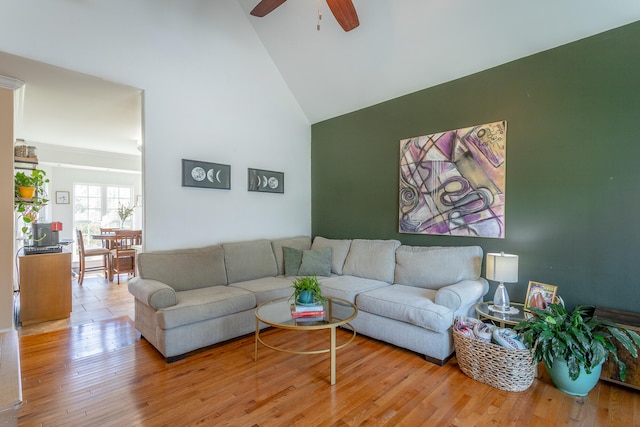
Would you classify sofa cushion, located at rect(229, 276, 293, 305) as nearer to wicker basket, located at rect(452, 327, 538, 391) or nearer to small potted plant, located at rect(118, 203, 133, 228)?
wicker basket, located at rect(452, 327, 538, 391)

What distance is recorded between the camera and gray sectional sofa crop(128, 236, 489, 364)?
2.50 metres

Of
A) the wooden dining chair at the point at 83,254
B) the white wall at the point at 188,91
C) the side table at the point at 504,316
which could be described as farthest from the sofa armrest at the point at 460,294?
the wooden dining chair at the point at 83,254

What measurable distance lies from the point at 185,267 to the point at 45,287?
1668 mm

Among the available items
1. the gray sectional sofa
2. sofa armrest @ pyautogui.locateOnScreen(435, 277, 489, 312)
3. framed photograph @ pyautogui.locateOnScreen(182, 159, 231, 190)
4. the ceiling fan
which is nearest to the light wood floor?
the gray sectional sofa

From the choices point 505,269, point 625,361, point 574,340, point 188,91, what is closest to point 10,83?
point 188,91

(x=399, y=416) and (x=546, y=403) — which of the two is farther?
(x=546, y=403)

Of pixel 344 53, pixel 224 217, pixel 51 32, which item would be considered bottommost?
pixel 224 217

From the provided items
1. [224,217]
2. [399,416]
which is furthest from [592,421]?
[224,217]

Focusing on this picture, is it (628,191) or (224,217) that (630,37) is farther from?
(224,217)

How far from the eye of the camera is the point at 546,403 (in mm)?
1955

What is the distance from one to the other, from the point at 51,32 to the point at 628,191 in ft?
15.7

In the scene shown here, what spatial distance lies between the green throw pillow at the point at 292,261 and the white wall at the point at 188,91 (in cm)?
59

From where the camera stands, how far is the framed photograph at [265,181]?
13.3 ft

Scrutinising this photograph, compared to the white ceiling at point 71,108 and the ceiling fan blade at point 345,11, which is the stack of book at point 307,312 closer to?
the ceiling fan blade at point 345,11
